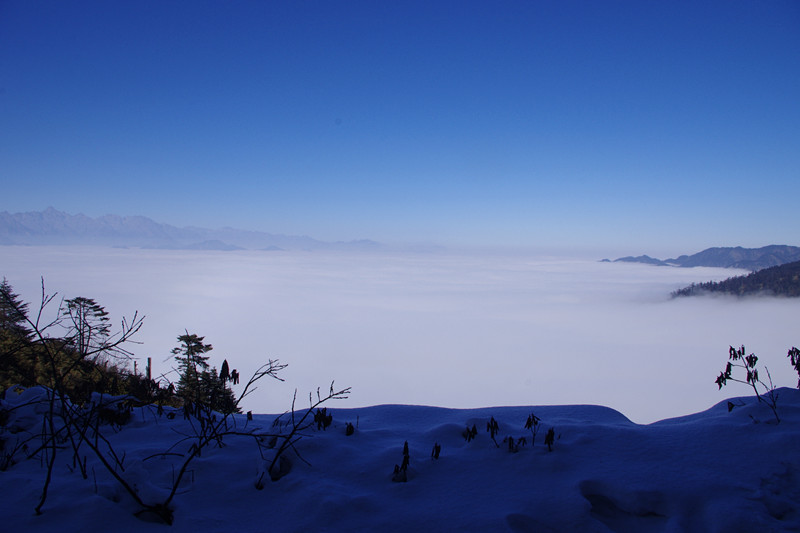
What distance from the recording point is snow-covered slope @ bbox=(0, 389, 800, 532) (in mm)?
2402

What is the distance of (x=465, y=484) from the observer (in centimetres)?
288

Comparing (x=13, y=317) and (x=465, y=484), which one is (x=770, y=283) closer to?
(x=465, y=484)

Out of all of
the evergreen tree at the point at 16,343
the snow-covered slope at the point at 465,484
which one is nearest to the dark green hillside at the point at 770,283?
the snow-covered slope at the point at 465,484

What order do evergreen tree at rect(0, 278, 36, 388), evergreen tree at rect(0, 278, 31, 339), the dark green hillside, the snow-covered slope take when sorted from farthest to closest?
the dark green hillside → evergreen tree at rect(0, 278, 36, 388) → evergreen tree at rect(0, 278, 31, 339) → the snow-covered slope

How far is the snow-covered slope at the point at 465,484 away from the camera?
2.40 meters

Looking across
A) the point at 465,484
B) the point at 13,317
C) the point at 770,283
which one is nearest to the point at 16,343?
the point at 13,317

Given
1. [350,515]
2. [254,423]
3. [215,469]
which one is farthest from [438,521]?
[254,423]

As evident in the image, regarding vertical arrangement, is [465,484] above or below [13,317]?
below

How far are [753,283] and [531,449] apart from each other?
23297 centimetres

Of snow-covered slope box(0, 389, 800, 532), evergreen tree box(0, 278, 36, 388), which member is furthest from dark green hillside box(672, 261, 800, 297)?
evergreen tree box(0, 278, 36, 388)

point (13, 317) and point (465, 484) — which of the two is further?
point (13, 317)

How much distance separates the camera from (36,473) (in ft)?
9.76

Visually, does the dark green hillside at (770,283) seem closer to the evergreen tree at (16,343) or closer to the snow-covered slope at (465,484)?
the snow-covered slope at (465,484)

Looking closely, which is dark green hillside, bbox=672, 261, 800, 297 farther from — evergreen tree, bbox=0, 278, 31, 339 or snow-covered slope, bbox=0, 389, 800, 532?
evergreen tree, bbox=0, 278, 31, 339
